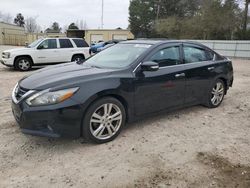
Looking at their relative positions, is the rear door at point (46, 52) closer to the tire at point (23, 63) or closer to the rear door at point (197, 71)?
the tire at point (23, 63)

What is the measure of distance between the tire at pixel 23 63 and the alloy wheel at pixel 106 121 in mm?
9009

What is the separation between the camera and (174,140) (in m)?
4.24

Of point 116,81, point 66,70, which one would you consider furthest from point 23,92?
point 116,81

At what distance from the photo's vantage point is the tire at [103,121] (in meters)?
3.83

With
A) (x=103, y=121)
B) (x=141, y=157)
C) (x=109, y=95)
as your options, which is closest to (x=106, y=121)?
(x=103, y=121)

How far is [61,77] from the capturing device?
157 inches

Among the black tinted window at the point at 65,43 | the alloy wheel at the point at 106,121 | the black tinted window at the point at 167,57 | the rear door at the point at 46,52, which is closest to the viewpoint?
the alloy wheel at the point at 106,121

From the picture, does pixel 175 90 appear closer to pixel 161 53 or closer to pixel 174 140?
pixel 161 53

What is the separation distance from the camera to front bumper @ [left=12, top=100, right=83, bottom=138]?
140 inches

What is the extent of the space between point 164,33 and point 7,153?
122 ft

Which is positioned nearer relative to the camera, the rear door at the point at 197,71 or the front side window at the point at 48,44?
the rear door at the point at 197,71

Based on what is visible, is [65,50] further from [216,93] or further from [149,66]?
[149,66]

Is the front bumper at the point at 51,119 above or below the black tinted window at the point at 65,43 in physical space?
below

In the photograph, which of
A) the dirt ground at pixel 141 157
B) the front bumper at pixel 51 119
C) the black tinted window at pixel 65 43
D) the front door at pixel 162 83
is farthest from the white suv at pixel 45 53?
the front bumper at pixel 51 119
